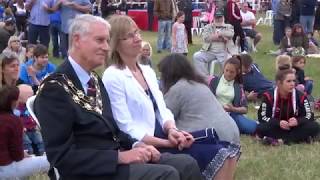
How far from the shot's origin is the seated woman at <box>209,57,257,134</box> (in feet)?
Result: 25.1

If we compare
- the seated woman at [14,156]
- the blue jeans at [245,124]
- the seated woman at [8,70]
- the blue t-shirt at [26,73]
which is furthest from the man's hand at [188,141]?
the blue t-shirt at [26,73]

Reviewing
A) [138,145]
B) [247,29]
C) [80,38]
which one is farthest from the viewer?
[247,29]

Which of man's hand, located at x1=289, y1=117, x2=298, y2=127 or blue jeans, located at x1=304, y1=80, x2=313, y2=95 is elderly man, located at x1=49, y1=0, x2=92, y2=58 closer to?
blue jeans, located at x1=304, y1=80, x2=313, y2=95

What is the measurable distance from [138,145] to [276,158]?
2.71 m

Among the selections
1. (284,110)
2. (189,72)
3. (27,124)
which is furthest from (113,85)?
(284,110)

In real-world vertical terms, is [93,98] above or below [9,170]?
above

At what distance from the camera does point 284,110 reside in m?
7.21

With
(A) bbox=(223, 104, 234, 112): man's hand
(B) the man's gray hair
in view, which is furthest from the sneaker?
(B) the man's gray hair

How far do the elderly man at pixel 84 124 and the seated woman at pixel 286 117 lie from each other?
3586mm

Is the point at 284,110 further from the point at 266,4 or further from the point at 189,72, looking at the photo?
the point at 266,4

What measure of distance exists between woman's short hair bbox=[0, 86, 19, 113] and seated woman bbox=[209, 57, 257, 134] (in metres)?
3.16

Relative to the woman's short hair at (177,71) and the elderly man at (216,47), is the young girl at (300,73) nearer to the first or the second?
the elderly man at (216,47)

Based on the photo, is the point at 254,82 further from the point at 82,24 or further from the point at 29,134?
the point at 82,24

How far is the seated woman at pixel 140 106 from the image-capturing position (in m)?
4.23
